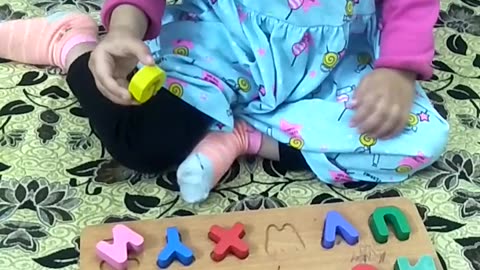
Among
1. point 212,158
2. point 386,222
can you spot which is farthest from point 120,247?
point 386,222

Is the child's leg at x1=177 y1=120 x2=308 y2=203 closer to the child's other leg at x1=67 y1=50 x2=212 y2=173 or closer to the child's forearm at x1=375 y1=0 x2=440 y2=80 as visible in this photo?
the child's other leg at x1=67 y1=50 x2=212 y2=173

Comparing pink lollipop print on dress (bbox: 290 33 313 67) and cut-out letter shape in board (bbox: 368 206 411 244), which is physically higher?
pink lollipop print on dress (bbox: 290 33 313 67)

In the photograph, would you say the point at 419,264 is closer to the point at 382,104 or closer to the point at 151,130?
the point at 382,104

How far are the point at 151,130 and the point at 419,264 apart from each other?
29 centimetres

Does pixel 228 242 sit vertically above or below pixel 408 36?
below

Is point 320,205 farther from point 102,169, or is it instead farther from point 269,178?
point 102,169

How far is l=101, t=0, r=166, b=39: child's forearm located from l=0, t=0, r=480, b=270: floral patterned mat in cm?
13

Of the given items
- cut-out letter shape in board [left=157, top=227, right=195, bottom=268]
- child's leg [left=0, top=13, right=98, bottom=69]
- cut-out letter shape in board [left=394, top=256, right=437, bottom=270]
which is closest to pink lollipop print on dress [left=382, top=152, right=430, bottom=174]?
cut-out letter shape in board [left=394, top=256, right=437, bottom=270]

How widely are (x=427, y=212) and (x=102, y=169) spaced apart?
0.32 metres

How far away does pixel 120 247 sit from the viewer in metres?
0.83

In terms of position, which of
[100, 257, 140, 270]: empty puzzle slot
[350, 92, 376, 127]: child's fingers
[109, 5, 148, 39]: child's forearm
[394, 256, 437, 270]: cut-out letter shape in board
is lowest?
[100, 257, 140, 270]: empty puzzle slot

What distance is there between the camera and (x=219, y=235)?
854 mm

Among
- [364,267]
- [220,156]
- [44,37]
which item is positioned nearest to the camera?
[364,267]

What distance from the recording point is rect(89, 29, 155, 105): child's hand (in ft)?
2.76
